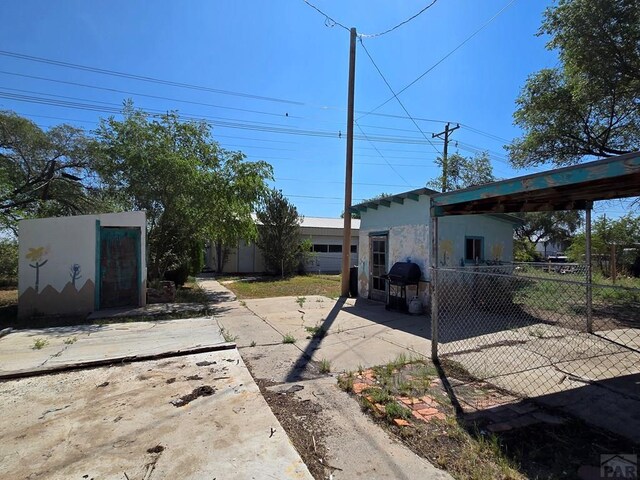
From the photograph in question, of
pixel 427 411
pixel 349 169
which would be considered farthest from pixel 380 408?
pixel 349 169

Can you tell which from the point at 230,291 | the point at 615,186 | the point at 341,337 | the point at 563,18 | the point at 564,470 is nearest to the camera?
the point at 564,470

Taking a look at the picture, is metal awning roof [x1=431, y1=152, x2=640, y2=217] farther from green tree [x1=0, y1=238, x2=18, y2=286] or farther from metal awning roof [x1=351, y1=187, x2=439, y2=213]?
green tree [x1=0, y1=238, x2=18, y2=286]

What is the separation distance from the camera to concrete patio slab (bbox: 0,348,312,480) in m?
2.49

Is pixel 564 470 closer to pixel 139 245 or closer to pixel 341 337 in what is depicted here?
pixel 341 337

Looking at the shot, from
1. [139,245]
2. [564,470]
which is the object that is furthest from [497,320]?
[139,245]

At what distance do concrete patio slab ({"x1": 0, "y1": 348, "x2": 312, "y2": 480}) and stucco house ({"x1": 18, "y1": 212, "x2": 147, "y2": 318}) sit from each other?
481 centimetres

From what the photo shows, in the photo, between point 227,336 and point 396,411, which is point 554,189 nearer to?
point 396,411

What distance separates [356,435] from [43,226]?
863 cm

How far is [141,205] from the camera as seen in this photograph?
34.9 feet

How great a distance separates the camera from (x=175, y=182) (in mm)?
10109

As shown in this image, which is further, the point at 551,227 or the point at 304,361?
the point at 551,227

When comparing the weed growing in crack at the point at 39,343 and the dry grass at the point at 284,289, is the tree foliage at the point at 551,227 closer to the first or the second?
the dry grass at the point at 284,289

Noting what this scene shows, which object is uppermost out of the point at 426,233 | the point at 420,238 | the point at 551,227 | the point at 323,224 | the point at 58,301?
the point at 551,227

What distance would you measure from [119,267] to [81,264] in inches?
34.4
